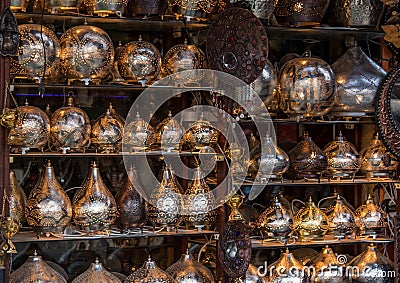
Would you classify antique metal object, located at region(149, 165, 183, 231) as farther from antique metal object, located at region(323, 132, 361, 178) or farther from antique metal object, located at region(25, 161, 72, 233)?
antique metal object, located at region(323, 132, 361, 178)

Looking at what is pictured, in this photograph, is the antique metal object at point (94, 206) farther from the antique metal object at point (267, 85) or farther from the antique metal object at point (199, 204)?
the antique metal object at point (267, 85)

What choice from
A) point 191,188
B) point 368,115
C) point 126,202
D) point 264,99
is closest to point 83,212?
point 126,202

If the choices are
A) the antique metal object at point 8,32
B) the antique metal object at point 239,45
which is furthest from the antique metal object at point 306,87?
the antique metal object at point 8,32

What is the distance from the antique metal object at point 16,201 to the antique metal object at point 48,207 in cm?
3

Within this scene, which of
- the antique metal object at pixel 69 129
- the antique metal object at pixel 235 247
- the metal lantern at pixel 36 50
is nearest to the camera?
the metal lantern at pixel 36 50

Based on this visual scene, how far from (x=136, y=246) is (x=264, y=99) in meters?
0.84

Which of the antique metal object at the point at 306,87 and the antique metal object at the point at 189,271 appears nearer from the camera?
the antique metal object at the point at 189,271

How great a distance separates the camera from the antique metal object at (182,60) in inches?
135

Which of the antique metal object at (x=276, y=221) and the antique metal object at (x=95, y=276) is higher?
the antique metal object at (x=276, y=221)

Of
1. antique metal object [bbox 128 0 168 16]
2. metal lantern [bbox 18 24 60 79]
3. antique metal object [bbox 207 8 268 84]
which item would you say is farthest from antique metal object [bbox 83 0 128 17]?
antique metal object [bbox 207 8 268 84]

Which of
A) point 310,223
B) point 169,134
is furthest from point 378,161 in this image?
point 169,134

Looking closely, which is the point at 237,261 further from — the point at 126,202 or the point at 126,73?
the point at 126,73

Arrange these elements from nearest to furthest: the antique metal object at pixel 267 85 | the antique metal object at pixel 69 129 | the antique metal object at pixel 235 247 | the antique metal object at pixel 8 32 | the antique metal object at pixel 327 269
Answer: the antique metal object at pixel 8 32 → the antique metal object at pixel 69 129 → the antique metal object at pixel 235 247 → the antique metal object at pixel 267 85 → the antique metal object at pixel 327 269

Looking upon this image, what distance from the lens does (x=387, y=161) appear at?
378 cm
